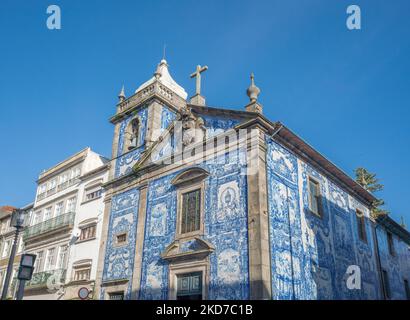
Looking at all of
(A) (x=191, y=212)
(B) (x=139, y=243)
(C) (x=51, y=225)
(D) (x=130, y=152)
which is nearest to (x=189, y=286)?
(A) (x=191, y=212)

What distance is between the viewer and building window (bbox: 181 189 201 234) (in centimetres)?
1355

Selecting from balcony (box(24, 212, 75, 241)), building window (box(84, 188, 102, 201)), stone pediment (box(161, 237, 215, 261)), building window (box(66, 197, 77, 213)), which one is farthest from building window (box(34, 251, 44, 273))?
stone pediment (box(161, 237, 215, 261))

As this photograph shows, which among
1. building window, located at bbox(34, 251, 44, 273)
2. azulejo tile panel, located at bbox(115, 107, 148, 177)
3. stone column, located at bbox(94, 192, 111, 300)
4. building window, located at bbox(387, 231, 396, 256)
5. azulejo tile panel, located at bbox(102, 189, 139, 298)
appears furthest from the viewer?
building window, located at bbox(387, 231, 396, 256)

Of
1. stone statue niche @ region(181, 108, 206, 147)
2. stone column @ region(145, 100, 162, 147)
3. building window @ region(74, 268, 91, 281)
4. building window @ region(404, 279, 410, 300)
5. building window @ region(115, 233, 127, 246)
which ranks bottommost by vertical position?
building window @ region(74, 268, 91, 281)

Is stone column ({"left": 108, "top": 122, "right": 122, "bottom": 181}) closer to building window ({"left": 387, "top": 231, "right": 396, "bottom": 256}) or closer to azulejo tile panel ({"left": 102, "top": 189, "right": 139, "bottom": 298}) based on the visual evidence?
azulejo tile panel ({"left": 102, "top": 189, "right": 139, "bottom": 298})

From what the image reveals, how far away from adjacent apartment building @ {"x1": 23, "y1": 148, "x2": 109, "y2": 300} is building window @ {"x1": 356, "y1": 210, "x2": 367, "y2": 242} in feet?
38.4

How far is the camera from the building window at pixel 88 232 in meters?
18.3

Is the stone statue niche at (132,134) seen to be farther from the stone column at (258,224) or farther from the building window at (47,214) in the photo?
the building window at (47,214)

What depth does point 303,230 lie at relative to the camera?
13.7 meters

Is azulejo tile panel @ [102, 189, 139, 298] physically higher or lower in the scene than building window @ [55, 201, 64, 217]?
lower

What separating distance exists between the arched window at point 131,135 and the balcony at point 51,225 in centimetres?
475

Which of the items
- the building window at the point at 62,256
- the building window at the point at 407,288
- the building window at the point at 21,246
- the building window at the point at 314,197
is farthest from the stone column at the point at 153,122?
the building window at the point at 407,288
